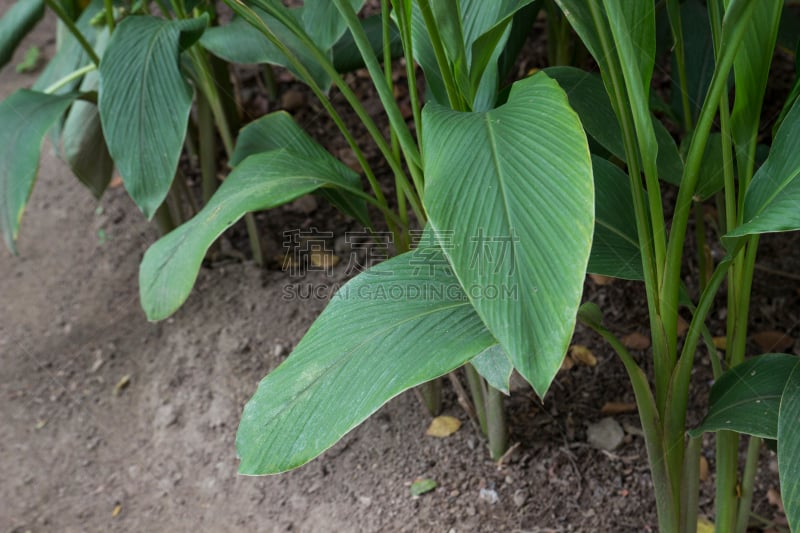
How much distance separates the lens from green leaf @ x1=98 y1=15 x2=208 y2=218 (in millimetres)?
1091

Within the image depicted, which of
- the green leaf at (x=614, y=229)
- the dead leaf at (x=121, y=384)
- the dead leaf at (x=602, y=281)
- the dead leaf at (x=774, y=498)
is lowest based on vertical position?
the dead leaf at (x=774, y=498)

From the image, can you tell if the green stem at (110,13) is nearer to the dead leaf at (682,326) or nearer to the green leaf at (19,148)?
the green leaf at (19,148)

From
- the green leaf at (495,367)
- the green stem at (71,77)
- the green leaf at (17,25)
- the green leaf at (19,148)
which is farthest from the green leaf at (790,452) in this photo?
the green leaf at (17,25)

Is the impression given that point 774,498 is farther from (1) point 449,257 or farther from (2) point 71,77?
(2) point 71,77

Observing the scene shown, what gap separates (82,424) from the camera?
1406 millimetres

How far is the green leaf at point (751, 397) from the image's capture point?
0.77 meters

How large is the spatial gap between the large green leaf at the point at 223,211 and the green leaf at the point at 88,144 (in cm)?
47

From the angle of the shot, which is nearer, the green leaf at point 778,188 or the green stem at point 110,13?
the green leaf at point 778,188

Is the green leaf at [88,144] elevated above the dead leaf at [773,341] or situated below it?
above

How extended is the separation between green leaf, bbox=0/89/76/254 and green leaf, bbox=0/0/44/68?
29 centimetres

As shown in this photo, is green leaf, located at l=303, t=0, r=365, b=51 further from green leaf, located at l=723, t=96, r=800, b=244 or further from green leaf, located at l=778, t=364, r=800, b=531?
green leaf, located at l=778, t=364, r=800, b=531

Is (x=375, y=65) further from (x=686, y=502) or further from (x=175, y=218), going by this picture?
(x=175, y=218)

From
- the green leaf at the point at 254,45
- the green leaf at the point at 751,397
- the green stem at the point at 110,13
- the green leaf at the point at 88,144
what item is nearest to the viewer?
the green leaf at the point at 751,397

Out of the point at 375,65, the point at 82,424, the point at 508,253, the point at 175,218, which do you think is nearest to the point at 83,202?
the point at 175,218
